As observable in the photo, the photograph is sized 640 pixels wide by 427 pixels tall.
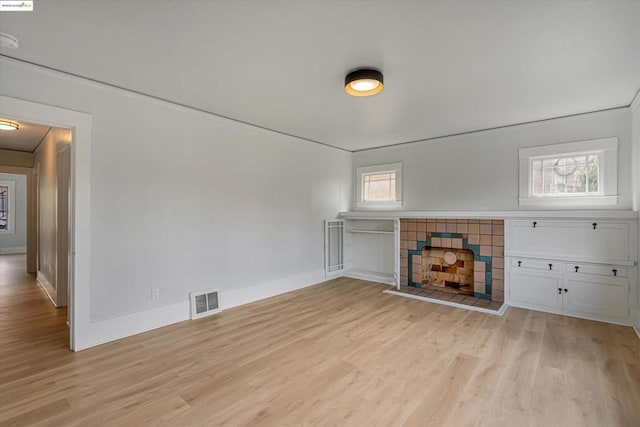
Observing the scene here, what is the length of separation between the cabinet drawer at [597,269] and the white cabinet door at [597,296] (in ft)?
0.19

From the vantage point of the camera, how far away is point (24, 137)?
486 cm

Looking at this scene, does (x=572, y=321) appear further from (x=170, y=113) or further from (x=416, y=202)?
(x=170, y=113)

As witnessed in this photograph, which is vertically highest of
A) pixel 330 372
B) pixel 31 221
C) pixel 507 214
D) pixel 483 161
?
pixel 483 161

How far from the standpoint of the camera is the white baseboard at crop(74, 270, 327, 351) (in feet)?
9.44

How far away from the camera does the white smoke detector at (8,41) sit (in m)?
2.14

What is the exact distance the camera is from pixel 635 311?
3295 millimetres

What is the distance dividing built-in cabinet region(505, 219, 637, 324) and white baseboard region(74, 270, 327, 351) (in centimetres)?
333

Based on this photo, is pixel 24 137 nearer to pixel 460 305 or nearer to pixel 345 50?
pixel 345 50

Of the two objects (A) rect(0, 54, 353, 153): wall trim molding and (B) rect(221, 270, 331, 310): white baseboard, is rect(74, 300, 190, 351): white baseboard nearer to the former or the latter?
(B) rect(221, 270, 331, 310): white baseboard

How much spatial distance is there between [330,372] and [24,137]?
6012 millimetres

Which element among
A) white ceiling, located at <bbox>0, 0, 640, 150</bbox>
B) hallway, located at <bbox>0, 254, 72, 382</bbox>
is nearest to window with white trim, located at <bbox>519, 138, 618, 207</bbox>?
white ceiling, located at <bbox>0, 0, 640, 150</bbox>

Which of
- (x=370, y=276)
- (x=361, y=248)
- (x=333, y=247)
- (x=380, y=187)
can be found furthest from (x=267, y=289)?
(x=380, y=187)

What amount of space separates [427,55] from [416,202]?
3222 millimetres

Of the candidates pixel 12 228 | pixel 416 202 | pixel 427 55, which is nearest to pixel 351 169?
pixel 416 202
